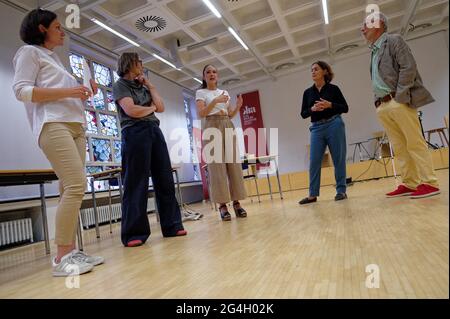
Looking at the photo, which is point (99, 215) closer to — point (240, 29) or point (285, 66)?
point (240, 29)

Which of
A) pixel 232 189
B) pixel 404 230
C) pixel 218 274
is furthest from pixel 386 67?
pixel 218 274

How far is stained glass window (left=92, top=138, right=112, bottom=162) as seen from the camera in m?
6.12

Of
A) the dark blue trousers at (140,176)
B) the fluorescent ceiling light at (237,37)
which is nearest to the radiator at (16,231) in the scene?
the dark blue trousers at (140,176)

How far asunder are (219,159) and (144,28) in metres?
4.64

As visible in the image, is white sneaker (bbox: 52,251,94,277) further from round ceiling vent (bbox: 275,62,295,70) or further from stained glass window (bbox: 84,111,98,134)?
round ceiling vent (bbox: 275,62,295,70)

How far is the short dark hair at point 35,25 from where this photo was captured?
4.76ft

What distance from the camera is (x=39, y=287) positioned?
118 cm

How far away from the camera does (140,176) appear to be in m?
1.93

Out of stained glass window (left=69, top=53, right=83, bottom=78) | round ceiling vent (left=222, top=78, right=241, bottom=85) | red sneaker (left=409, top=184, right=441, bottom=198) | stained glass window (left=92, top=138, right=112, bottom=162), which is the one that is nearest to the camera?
red sneaker (left=409, top=184, right=441, bottom=198)

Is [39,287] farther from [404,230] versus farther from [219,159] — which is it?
[219,159]

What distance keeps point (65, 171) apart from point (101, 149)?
5191 millimetres

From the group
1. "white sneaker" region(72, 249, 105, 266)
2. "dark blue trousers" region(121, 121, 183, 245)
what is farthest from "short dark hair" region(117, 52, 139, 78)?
"white sneaker" region(72, 249, 105, 266)

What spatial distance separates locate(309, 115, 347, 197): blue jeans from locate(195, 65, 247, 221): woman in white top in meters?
0.78
